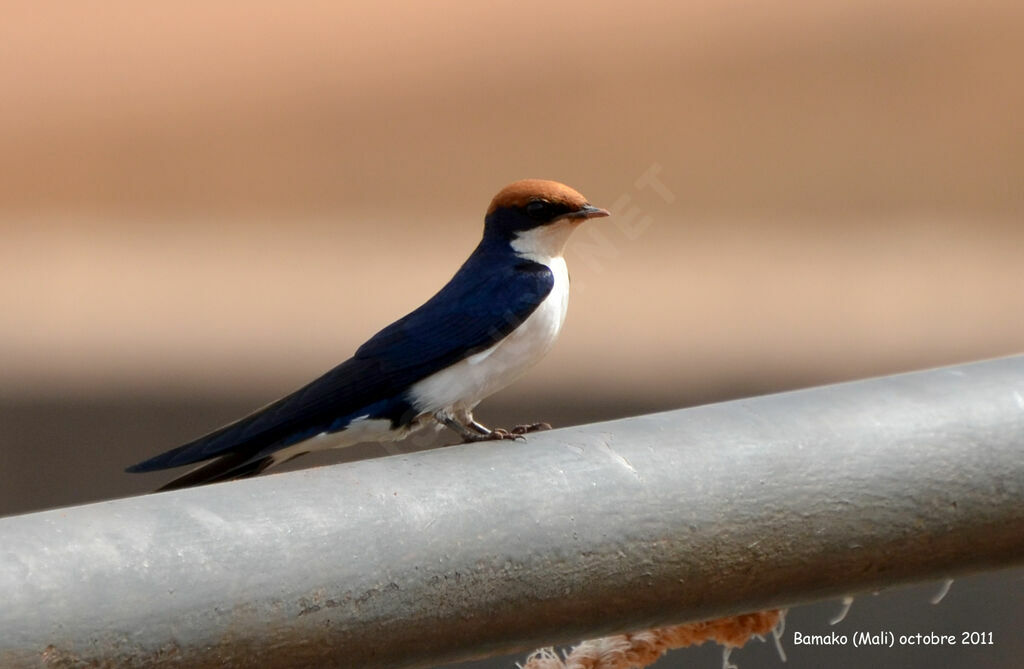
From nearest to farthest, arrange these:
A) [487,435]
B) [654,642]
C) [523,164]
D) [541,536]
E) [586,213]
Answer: [541,536], [654,642], [487,435], [586,213], [523,164]

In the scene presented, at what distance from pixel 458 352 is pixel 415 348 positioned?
1.8 inches

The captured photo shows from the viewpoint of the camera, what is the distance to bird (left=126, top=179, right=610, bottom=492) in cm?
167

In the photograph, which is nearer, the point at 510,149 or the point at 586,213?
the point at 586,213

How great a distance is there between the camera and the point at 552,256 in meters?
1.92

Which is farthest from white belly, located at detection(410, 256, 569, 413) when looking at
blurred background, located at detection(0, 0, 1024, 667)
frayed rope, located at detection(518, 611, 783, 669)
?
blurred background, located at detection(0, 0, 1024, 667)

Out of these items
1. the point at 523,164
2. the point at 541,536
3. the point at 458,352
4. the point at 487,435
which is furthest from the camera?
the point at 523,164

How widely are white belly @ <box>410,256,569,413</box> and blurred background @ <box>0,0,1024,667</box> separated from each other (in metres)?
2.97

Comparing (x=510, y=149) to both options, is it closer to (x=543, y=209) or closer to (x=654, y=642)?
(x=543, y=209)

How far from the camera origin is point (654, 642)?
1057mm

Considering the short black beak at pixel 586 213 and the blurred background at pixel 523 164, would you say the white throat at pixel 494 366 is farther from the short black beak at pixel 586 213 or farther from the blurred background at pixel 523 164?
the blurred background at pixel 523 164

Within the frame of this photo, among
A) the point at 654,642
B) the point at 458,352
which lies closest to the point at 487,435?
the point at 458,352

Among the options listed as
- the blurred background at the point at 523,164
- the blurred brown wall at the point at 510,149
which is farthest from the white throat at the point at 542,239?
the blurred brown wall at the point at 510,149

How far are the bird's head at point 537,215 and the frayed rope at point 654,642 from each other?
864 millimetres

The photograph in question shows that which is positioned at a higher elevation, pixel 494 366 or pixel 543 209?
pixel 543 209
